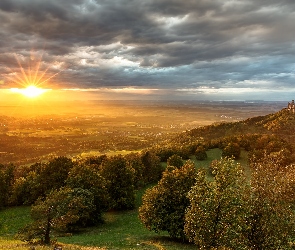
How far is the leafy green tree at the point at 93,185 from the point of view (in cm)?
6112

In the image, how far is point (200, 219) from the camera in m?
25.8

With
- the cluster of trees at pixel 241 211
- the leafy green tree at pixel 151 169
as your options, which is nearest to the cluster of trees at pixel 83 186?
the leafy green tree at pixel 151 169

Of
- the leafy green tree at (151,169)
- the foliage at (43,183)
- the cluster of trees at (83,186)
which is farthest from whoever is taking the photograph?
the leafy green tree at (151,169)

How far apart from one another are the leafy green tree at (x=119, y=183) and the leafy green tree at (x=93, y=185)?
6548 mm

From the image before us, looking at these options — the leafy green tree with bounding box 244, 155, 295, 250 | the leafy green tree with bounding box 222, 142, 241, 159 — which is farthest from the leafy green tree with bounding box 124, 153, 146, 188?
the leafy green tree with bounding box 244, 155, 295, 250

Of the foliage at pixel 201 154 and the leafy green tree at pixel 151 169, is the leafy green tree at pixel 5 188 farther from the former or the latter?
the foliage at pixel 201 154

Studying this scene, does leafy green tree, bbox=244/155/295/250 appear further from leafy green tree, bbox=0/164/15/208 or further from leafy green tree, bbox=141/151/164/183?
leafy green tree, bbox=141/151/164/183

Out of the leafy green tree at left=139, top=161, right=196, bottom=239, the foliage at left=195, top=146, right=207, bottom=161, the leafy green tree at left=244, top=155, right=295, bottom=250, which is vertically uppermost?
the leafy green tree at left=244, top=155, right=295, bottom=250

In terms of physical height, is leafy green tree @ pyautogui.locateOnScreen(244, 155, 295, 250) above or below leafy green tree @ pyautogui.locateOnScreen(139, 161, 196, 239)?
above

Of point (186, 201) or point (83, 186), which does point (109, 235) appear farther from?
point (83, 186)

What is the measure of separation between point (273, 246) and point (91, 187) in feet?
146

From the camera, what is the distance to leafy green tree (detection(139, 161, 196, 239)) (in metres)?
43.8

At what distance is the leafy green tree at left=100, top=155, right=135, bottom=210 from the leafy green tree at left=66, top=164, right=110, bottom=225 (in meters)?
6.55

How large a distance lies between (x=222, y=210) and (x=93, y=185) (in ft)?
141
